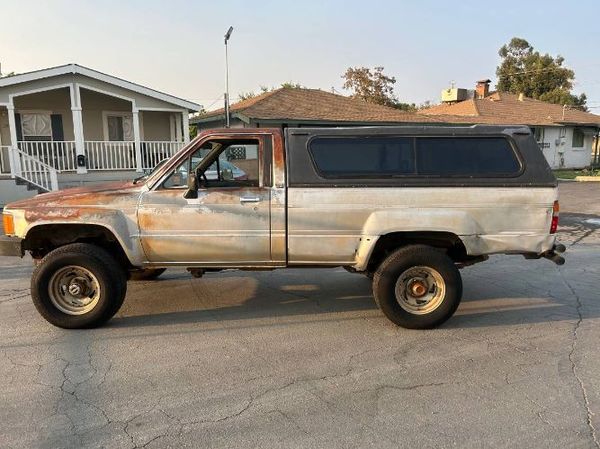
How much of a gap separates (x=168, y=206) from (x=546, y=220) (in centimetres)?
373

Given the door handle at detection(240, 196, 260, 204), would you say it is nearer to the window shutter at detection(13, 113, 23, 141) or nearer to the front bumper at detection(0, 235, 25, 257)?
the front bumper at detection(0, 235, 25, 257)

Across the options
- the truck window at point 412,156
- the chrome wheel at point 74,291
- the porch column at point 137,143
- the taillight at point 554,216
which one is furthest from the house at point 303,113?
the taillight at point 554,216

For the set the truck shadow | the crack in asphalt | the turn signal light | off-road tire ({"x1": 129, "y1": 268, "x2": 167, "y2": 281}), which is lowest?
the crack in asphalt

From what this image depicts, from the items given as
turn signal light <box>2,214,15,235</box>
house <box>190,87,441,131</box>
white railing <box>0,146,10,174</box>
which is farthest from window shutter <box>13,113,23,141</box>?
turn signal light <box>2,214,15,235</box>

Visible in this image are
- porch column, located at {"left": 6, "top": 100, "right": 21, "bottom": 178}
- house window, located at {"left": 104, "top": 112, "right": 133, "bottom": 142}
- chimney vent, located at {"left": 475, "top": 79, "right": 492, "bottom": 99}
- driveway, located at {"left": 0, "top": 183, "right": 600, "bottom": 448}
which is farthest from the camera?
chimney vent, located at {"left": 475, "top": 79, "right": 492, "bottom": 99}

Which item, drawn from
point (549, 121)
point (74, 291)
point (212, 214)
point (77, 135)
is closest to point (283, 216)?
point (212, 214)

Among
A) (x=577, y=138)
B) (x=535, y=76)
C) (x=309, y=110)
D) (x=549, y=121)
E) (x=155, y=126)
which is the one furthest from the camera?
(x=535, y=76)

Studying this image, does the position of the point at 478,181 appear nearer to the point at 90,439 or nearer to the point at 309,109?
the point at 90,439

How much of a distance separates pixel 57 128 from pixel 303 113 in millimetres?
9783

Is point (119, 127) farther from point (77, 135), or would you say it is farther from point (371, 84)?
point (371, 84)

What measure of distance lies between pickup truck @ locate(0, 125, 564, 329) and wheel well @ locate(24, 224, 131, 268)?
0.02m

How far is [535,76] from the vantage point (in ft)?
166

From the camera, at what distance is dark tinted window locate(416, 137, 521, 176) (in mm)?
4527

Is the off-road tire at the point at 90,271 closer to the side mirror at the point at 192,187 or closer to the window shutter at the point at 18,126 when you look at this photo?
the side mirror at the point at 192,187
